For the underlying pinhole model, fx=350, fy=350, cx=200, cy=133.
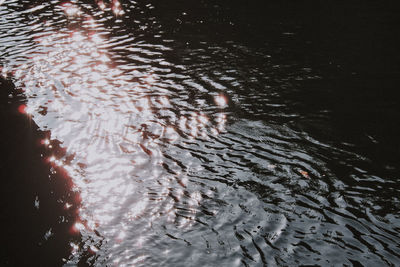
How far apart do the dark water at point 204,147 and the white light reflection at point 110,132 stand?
0.20 ft

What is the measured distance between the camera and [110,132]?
13.0m

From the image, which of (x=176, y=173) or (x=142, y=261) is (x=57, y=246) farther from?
(x=176, y=173)

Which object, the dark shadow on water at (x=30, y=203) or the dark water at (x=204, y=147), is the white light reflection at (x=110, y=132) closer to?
the dark water at (x=204, y=147)

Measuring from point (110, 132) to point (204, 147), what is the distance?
3.67 meters

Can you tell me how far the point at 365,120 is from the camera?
12.9 meters

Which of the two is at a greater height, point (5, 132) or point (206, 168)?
point (5, 132)

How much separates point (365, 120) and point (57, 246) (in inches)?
431

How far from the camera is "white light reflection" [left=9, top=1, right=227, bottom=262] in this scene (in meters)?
9.31

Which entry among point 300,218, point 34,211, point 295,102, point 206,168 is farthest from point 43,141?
point 295,102

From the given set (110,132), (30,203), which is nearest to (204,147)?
(110,132)

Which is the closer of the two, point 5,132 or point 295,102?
point 5,132

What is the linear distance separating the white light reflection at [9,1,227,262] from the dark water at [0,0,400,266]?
61mm

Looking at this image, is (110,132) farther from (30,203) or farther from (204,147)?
(30,203)

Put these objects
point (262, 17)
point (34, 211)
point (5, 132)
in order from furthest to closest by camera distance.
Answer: point (262, 17)
point (5, 132)
point (34, 211)
